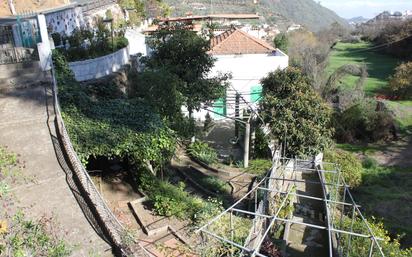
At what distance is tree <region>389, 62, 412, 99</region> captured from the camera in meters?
28.7

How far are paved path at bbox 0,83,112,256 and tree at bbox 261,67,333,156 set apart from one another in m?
8.10

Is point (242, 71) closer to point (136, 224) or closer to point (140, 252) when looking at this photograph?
point (136, 224)

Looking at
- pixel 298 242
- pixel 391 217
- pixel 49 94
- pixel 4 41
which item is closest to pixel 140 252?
pixel 298 242

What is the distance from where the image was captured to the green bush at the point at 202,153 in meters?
14.6

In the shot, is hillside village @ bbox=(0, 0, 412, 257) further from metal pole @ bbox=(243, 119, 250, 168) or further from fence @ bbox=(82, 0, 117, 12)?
fence @ bbox=(82, 0, 117, 12)

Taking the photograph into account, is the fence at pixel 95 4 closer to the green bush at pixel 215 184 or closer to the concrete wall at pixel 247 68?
the concrete wall at pixel 247 68

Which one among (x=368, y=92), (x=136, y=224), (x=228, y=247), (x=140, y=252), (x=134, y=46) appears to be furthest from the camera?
(x=368, y=92)

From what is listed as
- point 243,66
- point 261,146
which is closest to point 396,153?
point 261,146

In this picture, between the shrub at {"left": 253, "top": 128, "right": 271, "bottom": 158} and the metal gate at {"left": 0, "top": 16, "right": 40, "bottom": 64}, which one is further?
the shrub at {"left": 253, "top": 128, "right": 271, "bottom": 158}

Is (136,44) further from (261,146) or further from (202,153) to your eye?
(261,146)

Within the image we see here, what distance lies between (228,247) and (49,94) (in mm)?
7514

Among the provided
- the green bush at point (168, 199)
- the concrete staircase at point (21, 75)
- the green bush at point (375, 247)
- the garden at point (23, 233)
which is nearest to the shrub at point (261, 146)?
the green bush at point (168, 199)

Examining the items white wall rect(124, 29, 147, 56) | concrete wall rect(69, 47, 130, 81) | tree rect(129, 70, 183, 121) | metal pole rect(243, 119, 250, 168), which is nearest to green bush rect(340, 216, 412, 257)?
metal pole rect(243, 119, 250, 168)

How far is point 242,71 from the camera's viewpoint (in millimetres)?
20688
